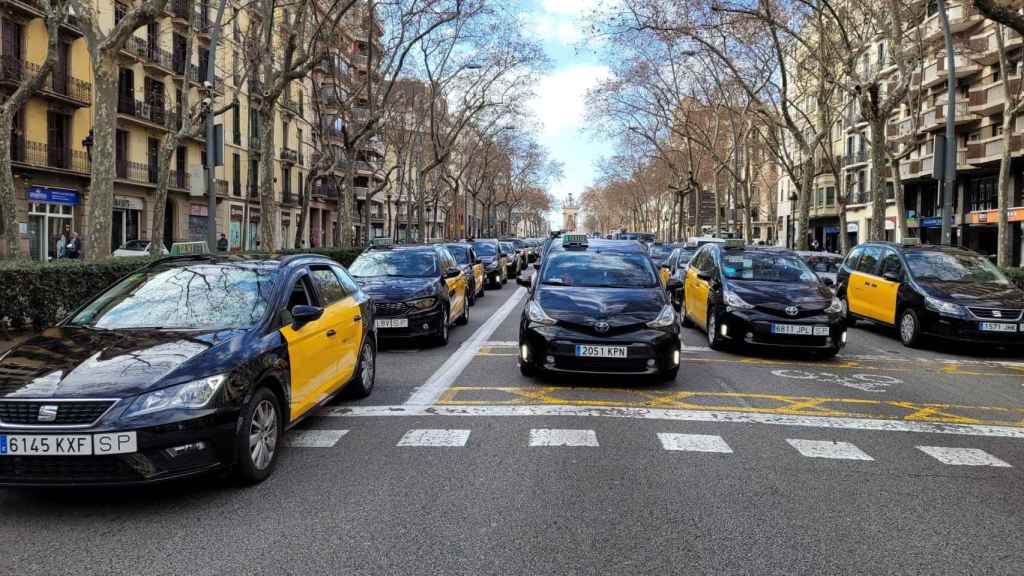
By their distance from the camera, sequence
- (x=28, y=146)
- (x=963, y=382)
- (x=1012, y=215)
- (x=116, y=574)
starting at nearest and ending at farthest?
(x=116, y=574) → (x=963, y=382) → (x=28, y=146) → (x=1012, y=215)

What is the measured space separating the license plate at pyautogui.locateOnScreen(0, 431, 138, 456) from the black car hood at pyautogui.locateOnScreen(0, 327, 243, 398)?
0.70ft

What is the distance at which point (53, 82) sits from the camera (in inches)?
1204

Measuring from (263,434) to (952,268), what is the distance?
11.2m

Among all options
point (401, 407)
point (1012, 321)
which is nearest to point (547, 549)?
point (401, 407)

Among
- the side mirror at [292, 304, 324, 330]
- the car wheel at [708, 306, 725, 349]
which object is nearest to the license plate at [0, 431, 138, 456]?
the side mirror at [292, 304, 324, 330]

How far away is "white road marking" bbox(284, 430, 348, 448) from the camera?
5793 mm

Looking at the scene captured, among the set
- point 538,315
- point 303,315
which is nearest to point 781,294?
point 538,315

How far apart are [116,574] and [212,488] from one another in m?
1.25

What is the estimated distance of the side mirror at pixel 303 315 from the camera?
18.2 feet

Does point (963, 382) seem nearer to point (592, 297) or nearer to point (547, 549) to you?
point (592, 297)

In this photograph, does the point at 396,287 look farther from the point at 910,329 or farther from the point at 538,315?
the point at 910,329

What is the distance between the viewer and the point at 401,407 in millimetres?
7098

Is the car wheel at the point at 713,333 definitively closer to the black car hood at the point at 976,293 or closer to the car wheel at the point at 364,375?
the black car hood at the point at 976,293

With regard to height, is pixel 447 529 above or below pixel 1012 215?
below
